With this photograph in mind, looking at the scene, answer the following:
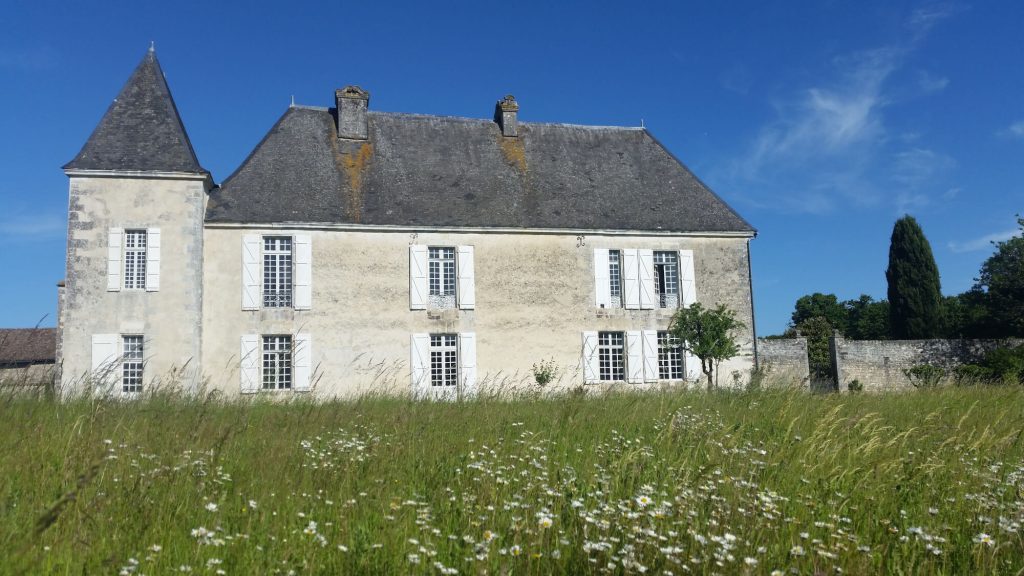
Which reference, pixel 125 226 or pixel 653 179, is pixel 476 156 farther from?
pixel 125 226

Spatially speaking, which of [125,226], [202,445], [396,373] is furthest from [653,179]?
[202,445]

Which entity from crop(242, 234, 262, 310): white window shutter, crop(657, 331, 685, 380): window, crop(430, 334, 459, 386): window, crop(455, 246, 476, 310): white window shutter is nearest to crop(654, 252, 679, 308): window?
crop(657, 331, 685, 380): window

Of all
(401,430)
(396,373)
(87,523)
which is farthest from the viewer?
(396,373)

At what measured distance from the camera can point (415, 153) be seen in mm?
17547

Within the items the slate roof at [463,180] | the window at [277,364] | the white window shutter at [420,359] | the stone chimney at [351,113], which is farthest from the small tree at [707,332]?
the stone chimney at [351,113]

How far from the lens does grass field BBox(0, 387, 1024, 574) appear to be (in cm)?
293

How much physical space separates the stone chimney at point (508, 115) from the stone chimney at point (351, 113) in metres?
3.73

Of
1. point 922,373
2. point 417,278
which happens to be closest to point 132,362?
point 417,278

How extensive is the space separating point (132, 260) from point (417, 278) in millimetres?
6058

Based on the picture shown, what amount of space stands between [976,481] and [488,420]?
3834 millimetres

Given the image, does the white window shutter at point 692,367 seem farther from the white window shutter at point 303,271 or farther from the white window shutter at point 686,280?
the white window shutter at point 303,271

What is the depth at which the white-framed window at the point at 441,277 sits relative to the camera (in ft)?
51.6

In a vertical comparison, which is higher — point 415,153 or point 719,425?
point 415,153

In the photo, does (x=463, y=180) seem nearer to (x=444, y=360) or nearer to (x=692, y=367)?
(x=444, y=360)
